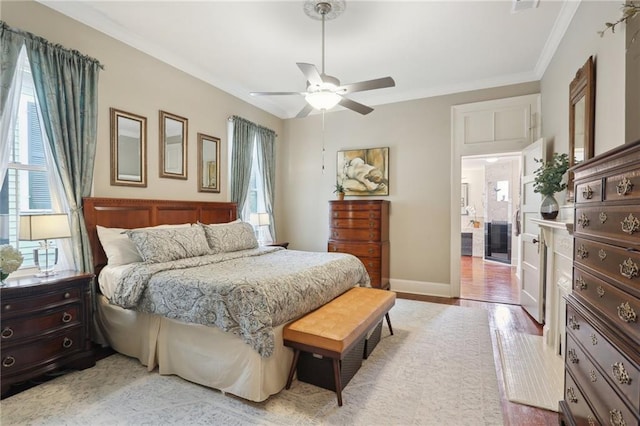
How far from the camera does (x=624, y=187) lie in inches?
44.9

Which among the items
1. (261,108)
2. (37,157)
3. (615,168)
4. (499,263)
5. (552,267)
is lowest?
(499,263)

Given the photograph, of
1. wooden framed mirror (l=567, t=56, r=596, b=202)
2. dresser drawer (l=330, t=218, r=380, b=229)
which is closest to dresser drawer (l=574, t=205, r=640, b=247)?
wooden framed mirror (l=567, t=56, r=596, b=202)

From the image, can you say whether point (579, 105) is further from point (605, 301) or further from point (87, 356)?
point (87, 356)

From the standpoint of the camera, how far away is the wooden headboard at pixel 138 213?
298cm

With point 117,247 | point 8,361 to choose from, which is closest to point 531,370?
point 117,247

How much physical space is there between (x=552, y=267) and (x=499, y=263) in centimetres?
532

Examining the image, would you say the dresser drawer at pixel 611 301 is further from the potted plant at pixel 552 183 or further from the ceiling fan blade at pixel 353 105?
the ceiling fan blade at pixel 353 105

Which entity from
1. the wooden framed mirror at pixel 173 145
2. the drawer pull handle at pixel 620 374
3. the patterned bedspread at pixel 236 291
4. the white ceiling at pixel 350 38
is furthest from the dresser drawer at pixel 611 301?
the wooden framed mirror at pixel 173 145

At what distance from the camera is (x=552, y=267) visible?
9.57 ft

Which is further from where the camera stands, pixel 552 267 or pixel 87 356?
pixel 552 267

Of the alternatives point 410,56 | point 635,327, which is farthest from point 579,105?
point 635,327

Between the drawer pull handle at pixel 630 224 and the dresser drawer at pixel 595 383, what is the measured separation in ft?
1.61

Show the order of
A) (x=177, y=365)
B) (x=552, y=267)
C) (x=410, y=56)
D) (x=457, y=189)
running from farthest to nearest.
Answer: (x=457, y=189), (x=410, y=56), (x=552, y=267), (x=177, y=365)

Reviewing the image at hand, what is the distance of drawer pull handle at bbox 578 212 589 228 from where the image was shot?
1.48 metres
